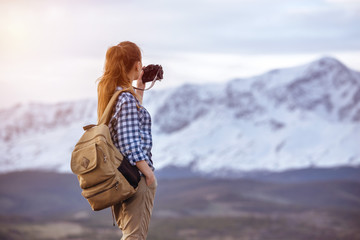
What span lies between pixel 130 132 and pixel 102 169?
28 cm

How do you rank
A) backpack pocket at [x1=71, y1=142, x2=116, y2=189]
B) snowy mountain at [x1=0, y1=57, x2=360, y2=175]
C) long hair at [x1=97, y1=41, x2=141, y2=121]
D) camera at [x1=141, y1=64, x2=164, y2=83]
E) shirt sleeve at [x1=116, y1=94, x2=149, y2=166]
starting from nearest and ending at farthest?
backpack pocket at [x1=71, y1=142, x2=116, y2=189] → shirt sleeve at [x1=116, y1=94, x2=149, y2=166] → long hair at [x1=97, y1=41, x2=141, y2=121] → camera at [x1=141, y1=64, x2=164, y2=83] → snowy mountain at [x1=0, y1=57, x2=360, y2=175]

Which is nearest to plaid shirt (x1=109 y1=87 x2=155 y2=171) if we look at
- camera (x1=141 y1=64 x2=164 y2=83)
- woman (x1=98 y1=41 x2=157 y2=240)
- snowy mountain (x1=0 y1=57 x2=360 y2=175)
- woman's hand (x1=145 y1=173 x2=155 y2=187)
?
woman (x1=98 y1=41 x2=157 y2=240)

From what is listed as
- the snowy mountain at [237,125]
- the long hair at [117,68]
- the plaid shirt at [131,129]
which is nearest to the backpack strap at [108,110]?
the plaid shirt at [131,129]

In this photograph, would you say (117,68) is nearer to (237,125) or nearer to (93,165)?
(93,165)

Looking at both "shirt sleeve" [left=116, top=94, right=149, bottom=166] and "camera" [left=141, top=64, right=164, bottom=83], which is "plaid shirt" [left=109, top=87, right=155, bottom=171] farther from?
"camera" [left=141, top=64, right=164, bottom=83]

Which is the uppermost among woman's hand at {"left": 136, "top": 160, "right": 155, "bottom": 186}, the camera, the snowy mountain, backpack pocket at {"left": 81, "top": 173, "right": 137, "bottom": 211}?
the camera

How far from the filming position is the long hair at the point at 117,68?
11.9 feet

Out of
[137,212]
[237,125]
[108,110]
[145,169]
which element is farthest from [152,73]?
[237,125]

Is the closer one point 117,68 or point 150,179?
point 150,179

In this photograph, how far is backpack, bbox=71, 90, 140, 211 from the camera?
328cm

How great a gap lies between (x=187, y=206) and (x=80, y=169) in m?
84.1

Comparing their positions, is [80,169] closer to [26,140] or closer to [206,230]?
[206,230]

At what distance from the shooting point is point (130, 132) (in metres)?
3.43

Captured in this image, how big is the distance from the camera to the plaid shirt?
360 mm
